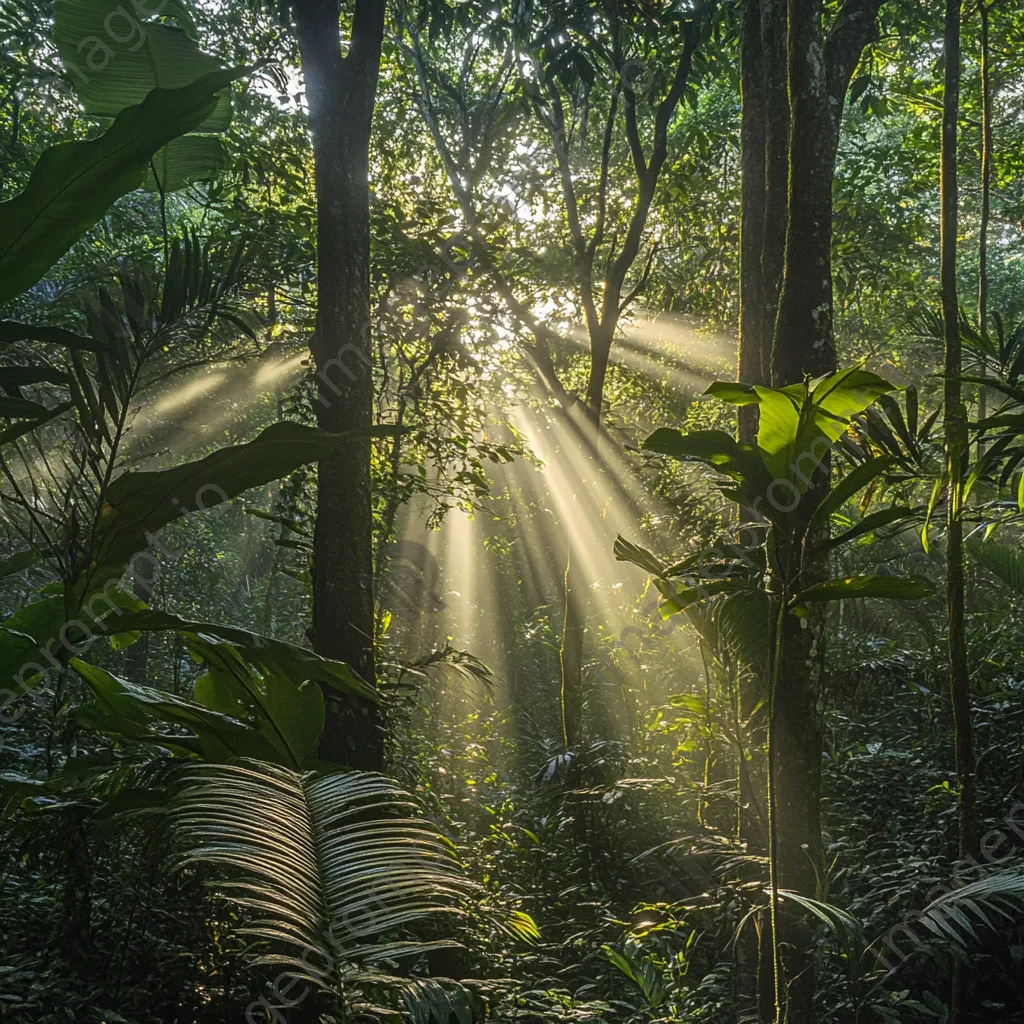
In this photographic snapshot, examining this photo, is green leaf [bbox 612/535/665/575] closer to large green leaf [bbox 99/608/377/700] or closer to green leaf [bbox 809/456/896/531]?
green leaf [bbox 809/456/896/531]

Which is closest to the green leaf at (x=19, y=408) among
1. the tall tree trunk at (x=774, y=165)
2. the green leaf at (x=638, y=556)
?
the green leaf at (x=638, y=556)

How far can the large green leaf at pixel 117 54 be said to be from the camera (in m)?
3.37

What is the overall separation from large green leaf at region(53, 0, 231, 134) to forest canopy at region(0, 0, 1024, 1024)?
19 mm

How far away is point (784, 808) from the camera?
2.93m

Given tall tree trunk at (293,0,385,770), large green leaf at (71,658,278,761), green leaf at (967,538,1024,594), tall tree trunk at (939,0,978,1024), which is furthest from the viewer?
green leaf at (967,538,1024,594)

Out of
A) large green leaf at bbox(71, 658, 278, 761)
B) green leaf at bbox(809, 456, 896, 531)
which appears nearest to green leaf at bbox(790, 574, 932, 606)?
green leaf at bbox(809, 456, 896, 531)

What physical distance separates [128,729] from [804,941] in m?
2.22

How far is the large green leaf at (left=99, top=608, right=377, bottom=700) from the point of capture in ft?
6.79

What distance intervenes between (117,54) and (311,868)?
11.2 feet

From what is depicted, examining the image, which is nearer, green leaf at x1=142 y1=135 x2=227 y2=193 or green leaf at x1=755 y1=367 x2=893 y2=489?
green leaf at x1=755 y1=367 x2=893 y2=489

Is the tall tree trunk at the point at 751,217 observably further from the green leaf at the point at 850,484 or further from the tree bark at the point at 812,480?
the green leaf at the point at 850,484

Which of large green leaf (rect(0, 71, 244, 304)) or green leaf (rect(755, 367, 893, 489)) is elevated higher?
large green leaf (rect(0, 71, 244, 304))

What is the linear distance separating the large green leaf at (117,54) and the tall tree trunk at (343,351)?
517 millimetres

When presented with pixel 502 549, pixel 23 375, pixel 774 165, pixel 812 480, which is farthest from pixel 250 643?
pixel 502 549
